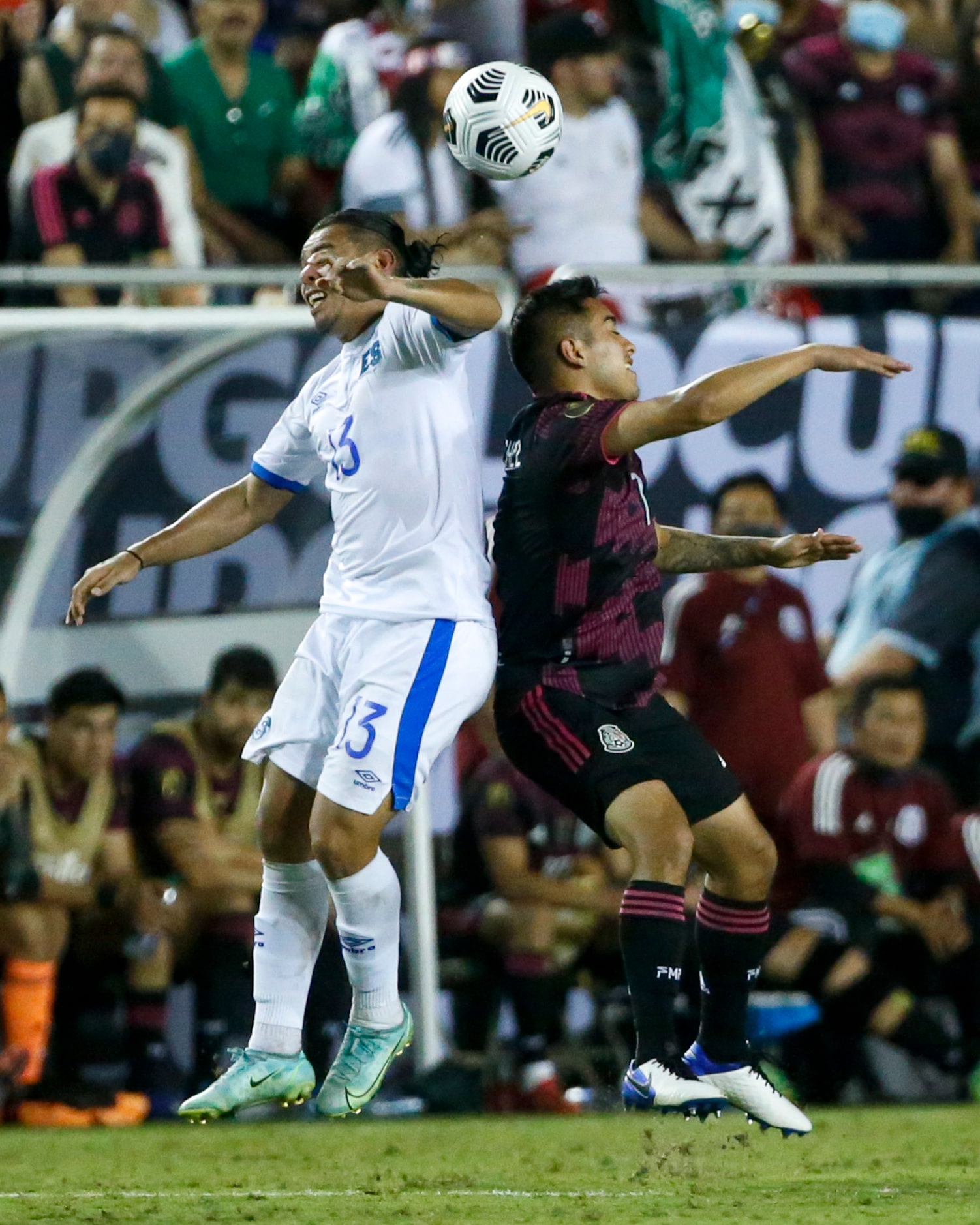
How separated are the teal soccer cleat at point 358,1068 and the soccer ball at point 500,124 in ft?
8.51

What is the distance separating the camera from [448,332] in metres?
6.16

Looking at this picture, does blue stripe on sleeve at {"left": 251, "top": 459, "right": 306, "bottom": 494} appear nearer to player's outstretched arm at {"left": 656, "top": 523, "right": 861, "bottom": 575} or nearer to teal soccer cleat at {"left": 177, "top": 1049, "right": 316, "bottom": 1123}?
player's outstretched arm at {"left": 656, "top": 523, "right": 861, "bottom": 575}

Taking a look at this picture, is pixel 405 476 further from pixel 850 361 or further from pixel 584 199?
pixel 584 199

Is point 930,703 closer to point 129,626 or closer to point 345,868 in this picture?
point 129,626

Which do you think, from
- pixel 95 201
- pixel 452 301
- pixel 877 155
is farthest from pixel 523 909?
pixel 877 155

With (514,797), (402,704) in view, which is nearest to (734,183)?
(514,797)

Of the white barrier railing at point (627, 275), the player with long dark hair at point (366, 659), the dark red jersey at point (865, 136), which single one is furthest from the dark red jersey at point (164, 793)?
the dark red jersey at point (865, 136)

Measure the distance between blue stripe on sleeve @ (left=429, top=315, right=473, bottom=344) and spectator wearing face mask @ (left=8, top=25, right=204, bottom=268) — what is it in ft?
12.6

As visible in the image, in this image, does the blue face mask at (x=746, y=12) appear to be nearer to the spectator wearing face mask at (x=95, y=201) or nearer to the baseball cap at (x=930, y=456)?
the baseball cap at (x=930, y=456)

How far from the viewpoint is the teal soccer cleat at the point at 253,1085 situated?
6.18 m

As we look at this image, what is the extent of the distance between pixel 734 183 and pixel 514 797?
336 centimetres

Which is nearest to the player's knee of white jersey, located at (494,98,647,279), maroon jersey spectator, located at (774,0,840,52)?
white jersey, located at (494,98,647,279)

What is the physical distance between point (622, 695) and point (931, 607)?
379 centimetres

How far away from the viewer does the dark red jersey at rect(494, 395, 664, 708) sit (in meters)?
6.33
